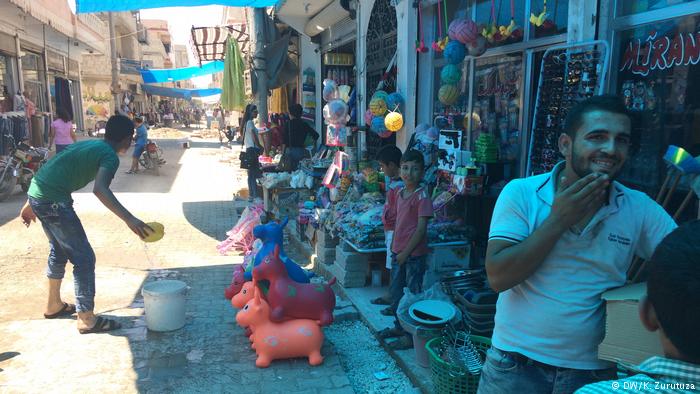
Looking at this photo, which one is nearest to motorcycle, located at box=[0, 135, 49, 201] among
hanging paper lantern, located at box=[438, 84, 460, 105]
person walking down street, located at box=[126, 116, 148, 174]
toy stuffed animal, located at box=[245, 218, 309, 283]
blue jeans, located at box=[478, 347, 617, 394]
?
person walking down street, located at box=[126, 116, 148, 174]

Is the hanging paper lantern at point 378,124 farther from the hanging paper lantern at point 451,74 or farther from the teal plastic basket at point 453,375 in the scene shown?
the teal plastic basket at point 453,375

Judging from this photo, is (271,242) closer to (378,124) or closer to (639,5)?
(378,124)

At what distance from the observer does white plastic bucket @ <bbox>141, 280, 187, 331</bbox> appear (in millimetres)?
4281

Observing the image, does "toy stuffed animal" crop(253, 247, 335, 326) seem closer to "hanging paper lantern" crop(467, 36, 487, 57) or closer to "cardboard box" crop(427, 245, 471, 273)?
"cardboard box" crop(427, 245, 471, 273)

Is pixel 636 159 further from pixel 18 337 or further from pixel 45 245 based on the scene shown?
pixel 45 245

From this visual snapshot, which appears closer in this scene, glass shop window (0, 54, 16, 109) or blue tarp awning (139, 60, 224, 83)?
glass shop window (0, 54, 16, 109)

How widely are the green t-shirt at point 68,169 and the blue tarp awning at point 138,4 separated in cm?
367

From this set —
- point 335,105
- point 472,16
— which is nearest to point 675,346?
point 472,16

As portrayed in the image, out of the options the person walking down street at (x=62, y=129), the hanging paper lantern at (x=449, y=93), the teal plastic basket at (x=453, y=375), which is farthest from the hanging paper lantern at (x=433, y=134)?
the person walking down street at (x=62, y=129)

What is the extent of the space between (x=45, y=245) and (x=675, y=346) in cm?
790

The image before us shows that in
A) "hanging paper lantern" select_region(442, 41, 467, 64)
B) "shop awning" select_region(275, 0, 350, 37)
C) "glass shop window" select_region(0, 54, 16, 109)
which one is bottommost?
"hanging paper lantern" select_region(442, 41, 467, 64)

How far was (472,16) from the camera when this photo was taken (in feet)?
18.1

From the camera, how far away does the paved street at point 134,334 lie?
3576 mm

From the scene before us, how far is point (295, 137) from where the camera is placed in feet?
31.5
